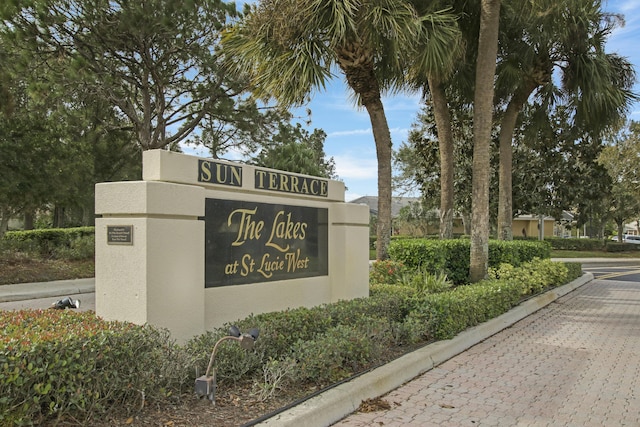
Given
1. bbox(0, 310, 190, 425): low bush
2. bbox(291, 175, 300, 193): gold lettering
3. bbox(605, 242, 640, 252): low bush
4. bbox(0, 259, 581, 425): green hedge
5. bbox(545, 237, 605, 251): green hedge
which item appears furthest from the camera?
bbox(545, 237, 605, 251): green hedge

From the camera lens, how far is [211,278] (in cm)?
577

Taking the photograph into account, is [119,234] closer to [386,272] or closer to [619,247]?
[386,272]

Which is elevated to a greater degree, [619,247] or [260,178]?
[260,178]

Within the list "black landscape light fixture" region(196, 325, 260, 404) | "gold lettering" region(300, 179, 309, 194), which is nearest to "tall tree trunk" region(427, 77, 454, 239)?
"gold lettering" region(300, 179, 309, 194)

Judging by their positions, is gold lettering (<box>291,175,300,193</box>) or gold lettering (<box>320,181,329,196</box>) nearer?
gold lettering (<box>291,175,300,193</box>)

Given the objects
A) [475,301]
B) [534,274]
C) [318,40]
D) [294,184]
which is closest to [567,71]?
[534,274]

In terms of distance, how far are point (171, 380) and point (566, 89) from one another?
14554mm

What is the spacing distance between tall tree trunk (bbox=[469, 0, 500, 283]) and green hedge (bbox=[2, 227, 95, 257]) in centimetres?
1338

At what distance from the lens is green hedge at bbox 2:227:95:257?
17.1 metres

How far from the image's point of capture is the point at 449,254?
1168cm

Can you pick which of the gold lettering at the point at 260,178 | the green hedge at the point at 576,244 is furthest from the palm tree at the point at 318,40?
the green hedge at the point at 576,244

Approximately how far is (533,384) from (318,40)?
736 centimetres

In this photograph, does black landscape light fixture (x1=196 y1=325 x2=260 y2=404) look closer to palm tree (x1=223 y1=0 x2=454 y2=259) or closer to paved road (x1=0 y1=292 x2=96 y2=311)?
palm tree (x1=223 y1=0 x2=454 y2=259)

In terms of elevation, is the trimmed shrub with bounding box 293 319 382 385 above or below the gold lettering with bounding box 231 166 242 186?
below
